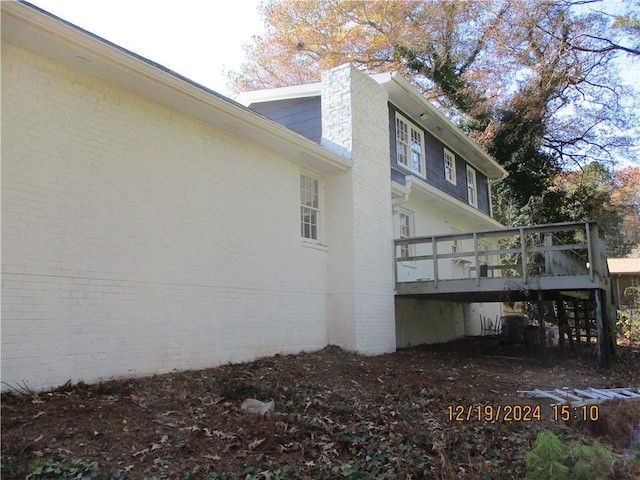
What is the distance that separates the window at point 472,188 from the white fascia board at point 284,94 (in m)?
9.28

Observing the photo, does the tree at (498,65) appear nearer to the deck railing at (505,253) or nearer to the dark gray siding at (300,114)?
the deck railing at (505,253)

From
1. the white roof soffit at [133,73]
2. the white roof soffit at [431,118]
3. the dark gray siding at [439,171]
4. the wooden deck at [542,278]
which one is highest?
the white roof soffit at [431,118]

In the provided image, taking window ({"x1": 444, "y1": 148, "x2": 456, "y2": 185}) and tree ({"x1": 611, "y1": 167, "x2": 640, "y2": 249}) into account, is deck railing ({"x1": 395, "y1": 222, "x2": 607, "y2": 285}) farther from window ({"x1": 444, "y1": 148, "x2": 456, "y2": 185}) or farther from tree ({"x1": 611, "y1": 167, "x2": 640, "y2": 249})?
tree ({"x1": 611, "y1": 167, "x2": 640, "y2": 249})

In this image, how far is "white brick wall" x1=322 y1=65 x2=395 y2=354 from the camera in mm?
10758

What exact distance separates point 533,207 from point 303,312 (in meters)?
18.1

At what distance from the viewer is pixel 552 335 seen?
16.8m

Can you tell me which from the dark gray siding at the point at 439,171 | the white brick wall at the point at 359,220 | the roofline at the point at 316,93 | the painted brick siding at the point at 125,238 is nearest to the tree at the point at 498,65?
the dark gray siding at the point at 439,171

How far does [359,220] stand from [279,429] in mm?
6601

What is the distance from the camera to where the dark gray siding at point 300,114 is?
12570 millimetres

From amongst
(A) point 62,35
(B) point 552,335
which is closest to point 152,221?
(A) point 62,35

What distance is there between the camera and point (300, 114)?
13109 millimetres

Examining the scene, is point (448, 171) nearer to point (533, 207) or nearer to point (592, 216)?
point (533, 207)

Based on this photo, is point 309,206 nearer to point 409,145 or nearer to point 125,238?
point 125,238

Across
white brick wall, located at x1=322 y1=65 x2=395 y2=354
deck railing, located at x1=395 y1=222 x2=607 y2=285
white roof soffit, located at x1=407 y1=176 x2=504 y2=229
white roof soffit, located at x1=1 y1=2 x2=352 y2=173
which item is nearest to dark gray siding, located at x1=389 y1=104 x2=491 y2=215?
white roof soffit, located at x1=407 y1=176 x2=504 y2=229
